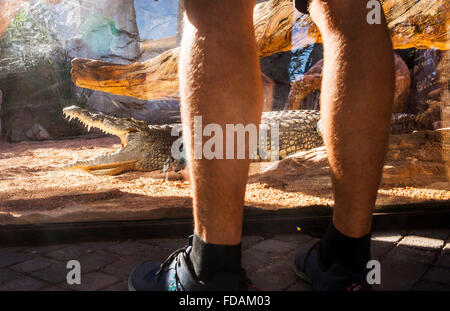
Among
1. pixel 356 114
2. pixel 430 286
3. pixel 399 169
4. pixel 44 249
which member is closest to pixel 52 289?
pixel 44 249

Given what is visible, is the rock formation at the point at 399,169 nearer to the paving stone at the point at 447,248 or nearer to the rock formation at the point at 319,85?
the paving stone at the point at 447,248

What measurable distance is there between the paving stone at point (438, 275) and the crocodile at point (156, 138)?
291 centimetres

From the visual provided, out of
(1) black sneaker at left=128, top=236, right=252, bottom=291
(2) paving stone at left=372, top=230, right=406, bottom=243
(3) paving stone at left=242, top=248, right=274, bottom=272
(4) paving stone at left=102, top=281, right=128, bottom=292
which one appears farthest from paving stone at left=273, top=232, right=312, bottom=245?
(4) paving stone at left=102, top=281, right=128, bottom=292

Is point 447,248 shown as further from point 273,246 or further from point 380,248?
point 273,246

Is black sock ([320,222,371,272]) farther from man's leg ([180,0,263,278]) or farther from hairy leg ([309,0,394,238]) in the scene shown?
man's leg ([180,0,263,278])

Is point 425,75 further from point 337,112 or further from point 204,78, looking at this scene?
point 204,78

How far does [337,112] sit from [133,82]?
2489mm

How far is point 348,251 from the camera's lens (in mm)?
973

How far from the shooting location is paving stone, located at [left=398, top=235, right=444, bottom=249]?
1364 mm

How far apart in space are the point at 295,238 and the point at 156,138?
325 centimetres

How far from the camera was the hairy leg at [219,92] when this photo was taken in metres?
0.82
